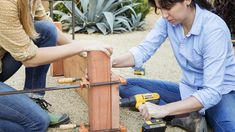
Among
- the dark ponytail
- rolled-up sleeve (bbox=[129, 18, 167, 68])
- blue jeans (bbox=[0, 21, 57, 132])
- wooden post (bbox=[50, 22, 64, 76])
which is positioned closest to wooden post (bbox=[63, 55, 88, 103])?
wooden post (bbox=[50, 22, 64, 76])

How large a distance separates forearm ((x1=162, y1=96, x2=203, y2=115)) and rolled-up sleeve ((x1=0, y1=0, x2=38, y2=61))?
78 centimetres

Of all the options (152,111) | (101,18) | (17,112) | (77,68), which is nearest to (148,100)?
(152,111)

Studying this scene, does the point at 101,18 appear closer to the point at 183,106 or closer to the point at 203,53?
the point at 203,53

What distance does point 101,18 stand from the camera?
641 cm

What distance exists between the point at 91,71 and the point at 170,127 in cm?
102

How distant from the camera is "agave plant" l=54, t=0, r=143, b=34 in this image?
6230 mm

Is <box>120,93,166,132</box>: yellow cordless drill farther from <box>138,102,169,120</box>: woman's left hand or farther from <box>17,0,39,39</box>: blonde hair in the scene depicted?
<box>17,0,39,39</box>: blonde hair

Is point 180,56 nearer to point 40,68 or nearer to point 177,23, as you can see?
point 177,23

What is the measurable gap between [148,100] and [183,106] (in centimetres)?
45

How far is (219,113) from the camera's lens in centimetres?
257

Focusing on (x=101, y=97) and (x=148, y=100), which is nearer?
(x=101, y=97)

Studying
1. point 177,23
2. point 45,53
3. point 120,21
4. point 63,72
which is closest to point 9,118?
point 45,53

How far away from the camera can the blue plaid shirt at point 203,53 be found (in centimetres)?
238

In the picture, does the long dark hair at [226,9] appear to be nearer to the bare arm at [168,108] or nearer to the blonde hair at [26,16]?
the bare arm at [168,108]
